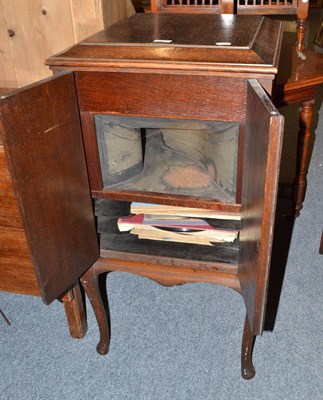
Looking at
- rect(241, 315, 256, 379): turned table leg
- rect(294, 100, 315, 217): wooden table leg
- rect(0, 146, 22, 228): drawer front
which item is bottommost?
rect(241, 315, 256, 379): turned table leg

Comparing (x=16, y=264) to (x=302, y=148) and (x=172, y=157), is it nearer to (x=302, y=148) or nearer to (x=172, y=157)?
(x=172, y=157)

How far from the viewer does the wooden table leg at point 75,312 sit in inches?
51.2

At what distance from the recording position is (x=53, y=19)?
1.35 m

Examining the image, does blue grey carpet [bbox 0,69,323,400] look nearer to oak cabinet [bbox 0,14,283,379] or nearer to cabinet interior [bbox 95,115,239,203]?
oak cabinet [bbox 0,14,283,379]

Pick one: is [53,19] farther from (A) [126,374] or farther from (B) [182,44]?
(A) [126,374]

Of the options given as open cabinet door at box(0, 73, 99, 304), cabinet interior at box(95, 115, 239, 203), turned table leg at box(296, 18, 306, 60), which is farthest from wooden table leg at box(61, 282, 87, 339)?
turned table leg at box(296, 18, 306, 60)

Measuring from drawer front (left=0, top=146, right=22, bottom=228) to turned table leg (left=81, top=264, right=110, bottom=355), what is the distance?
24cm

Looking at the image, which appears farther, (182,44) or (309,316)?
(309,316)

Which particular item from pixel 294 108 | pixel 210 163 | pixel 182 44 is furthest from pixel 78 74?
pixel 294 108

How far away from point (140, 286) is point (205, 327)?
→ 0.29m

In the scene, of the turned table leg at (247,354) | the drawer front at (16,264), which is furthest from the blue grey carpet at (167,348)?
the drawer front at (16,264)

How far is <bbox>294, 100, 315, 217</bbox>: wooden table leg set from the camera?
5.45 feet

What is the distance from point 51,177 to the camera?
0.95 meters

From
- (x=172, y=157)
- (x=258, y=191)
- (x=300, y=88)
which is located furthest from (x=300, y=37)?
(x=258, y=191)
